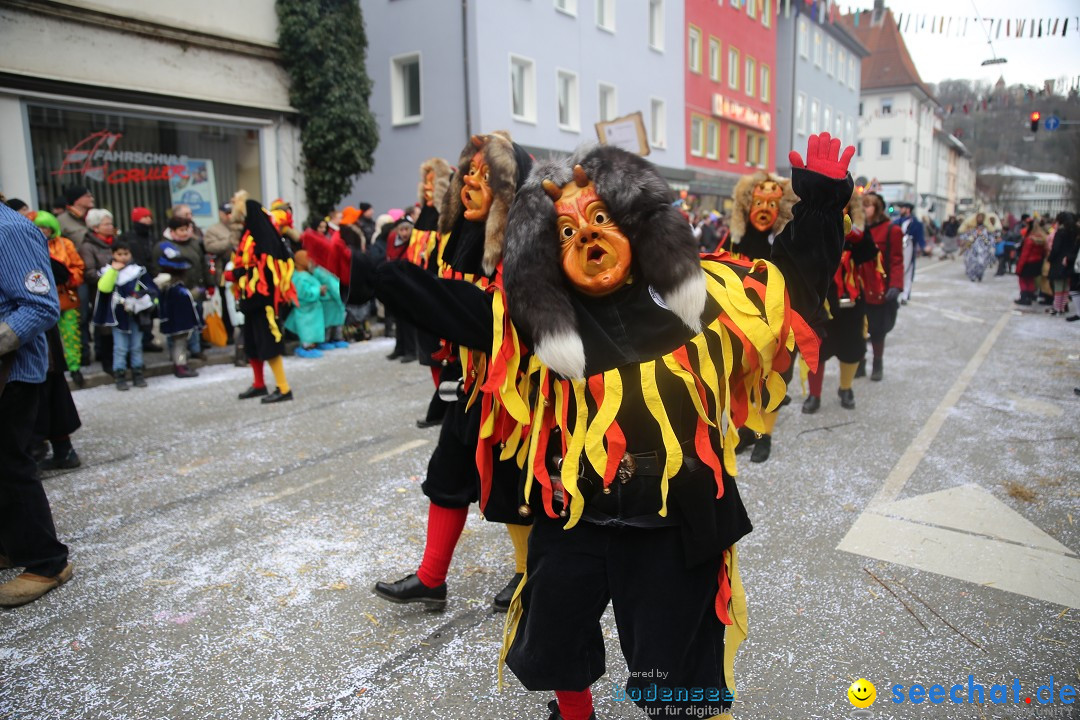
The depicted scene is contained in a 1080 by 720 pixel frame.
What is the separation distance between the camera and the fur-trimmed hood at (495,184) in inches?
121

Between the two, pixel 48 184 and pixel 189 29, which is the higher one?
pixel 189 29

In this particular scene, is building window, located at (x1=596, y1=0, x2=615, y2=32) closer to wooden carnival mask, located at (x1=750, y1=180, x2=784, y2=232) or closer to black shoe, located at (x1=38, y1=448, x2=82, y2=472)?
wooden carnival mask, located at (x1=750, y1=180, x2=784, y2=232)

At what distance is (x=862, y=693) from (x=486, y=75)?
18.1 m

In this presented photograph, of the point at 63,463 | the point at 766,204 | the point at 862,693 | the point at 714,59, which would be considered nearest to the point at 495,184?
the point at 862,693

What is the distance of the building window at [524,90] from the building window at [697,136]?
9.87m

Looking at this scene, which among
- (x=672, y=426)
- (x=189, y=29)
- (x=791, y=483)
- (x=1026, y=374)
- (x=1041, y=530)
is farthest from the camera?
(x=189, y=29)

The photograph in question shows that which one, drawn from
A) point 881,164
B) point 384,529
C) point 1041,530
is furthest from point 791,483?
point 881,164

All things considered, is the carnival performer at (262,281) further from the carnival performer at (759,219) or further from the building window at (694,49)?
the building window at (694,49)

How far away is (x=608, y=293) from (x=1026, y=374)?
837 centimetres

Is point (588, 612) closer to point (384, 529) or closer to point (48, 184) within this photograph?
point (384, 529)

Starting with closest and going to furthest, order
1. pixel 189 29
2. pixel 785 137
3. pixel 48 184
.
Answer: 1. pixel 48 184
2. pixel 189 29
3. pixel 785 137

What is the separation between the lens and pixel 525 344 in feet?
6.90

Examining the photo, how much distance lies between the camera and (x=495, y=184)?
10.4ft

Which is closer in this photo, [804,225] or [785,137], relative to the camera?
[804,225]
